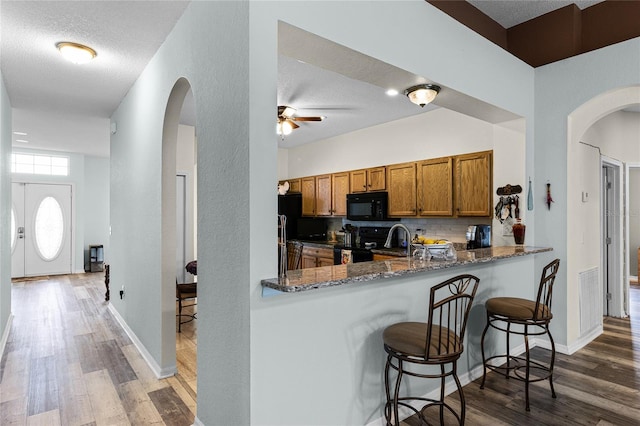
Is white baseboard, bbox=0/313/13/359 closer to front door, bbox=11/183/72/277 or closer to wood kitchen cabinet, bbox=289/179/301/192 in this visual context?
front door, bbox=11/183/72/277

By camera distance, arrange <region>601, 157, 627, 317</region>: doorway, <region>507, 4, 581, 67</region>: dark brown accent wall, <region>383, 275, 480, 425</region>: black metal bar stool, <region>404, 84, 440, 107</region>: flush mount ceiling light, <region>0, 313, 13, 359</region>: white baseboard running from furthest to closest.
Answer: <region>601, 157, 627, 317</region>: doorway, <region>0, 313, 13, 359</region>: white baseboard, <region>507, 4, 581, 67</region>: dark brown accent wall, <region>404, 84, 440, 107</region>: flush mount ceiling light, <region>383, 275, 480, 425</region>: black metal bar stool

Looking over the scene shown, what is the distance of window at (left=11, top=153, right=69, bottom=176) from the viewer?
742cm

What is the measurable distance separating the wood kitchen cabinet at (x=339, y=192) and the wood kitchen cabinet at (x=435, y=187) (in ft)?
4.79

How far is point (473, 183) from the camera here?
4125 millimetres

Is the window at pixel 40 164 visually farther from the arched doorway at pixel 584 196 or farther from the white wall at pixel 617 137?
the white wall at pixel 617 137

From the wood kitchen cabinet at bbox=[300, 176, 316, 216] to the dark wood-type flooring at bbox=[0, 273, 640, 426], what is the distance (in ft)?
10.3

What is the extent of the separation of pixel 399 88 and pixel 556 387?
255 centimetres

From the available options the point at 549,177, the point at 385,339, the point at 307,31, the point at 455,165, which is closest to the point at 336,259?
the point at 455,165

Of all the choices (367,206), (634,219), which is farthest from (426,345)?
(634,219)

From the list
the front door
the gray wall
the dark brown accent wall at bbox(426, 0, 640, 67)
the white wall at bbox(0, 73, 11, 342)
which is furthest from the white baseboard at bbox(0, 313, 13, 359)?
the dark brown accent wall at bbox(426, 0, 640, 67)

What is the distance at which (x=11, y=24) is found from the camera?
2.62 metres

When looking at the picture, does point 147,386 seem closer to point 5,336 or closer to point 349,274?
point 349,274

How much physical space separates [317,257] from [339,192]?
45.6 inches

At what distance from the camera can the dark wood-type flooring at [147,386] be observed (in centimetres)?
235
